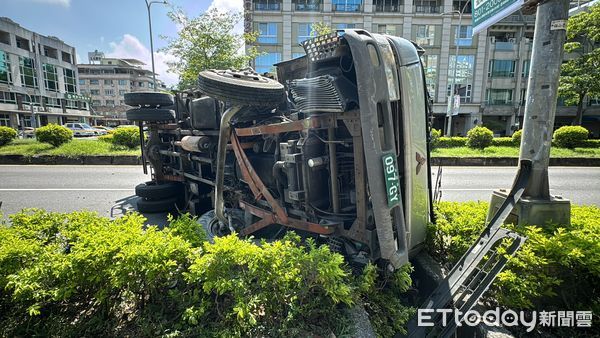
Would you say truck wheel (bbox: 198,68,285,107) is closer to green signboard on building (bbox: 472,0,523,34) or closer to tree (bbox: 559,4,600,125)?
green signboard on building (bbox: 472,0,523,34)

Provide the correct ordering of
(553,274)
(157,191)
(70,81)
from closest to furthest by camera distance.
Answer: (553,274)
(157,191)
(70,81)

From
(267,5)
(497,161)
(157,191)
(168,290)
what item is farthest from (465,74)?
(168,290)

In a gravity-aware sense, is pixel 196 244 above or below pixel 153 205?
above

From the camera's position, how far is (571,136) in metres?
14.8

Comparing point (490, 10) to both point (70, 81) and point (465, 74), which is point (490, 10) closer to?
point (465, 74)

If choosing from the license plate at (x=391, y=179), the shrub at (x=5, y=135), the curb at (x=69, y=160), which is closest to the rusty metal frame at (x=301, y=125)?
the license plate at (x=391, y=179)

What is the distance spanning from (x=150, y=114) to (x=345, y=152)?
12.5 feet

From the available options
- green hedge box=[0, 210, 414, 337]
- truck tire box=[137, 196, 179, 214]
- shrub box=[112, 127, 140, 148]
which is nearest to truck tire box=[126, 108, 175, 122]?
truck tire box=[137, 196, 179, 214]

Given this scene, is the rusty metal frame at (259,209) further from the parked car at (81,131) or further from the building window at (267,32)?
the parked car at (81,131)

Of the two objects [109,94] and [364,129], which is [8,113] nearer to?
[109,94]

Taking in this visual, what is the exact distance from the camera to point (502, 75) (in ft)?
108

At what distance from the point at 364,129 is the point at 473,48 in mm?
36613

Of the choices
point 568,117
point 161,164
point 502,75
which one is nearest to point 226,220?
point 161,164

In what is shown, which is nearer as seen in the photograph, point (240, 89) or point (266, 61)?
point (240, 89)
